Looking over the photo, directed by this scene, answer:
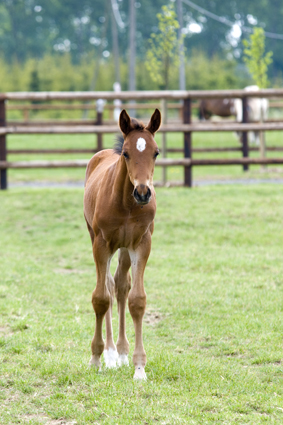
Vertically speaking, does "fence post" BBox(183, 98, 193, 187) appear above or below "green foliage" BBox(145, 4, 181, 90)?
below

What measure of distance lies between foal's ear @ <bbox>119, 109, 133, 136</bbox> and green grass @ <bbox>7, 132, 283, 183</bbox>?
29.0 feet

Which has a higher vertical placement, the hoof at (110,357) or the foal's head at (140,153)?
the foal's head at (140,153)

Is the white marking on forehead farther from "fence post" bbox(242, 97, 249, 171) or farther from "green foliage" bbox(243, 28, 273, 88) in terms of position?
"green foliage" bbox(243, 28, 273, 88)

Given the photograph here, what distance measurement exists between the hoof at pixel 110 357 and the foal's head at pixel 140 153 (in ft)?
4.91

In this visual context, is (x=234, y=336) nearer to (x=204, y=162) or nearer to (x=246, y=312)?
(x=246, y=312)

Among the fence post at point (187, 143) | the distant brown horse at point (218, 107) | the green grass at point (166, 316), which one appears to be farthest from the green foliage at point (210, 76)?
the green grass at point (166, 316)

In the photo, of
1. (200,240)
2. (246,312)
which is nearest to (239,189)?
(200,240)

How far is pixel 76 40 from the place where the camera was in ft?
206

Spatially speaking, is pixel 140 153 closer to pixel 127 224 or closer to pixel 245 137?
pixel 127 224

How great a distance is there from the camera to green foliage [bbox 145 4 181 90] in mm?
13055

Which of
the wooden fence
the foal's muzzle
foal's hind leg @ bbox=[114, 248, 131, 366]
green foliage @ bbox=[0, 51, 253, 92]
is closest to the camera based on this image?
the foal's muzzle

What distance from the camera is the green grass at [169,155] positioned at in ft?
44.7

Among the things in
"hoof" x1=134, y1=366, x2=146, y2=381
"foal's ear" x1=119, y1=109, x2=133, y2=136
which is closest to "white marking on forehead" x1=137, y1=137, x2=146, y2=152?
"foal's ear" x1=119, y1=109, x2=133, y2=136

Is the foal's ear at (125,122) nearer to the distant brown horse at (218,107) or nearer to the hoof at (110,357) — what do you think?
the hoof at (110,357)
